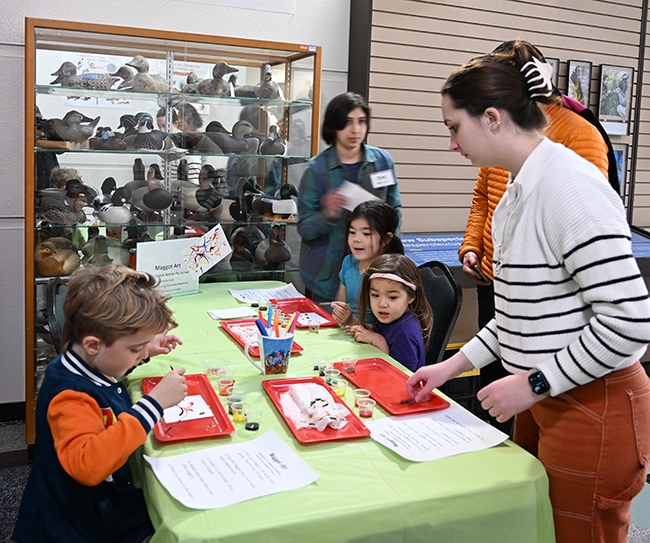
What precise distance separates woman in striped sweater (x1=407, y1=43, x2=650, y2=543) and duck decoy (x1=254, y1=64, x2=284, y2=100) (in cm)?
253

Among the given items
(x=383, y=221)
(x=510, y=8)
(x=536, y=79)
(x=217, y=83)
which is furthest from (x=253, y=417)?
(x=510, y=8)

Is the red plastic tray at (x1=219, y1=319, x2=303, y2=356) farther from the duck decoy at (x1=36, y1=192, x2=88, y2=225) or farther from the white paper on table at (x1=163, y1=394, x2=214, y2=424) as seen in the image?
the duck decoy at (x1=36, y1=192, x2=88, y2=225)

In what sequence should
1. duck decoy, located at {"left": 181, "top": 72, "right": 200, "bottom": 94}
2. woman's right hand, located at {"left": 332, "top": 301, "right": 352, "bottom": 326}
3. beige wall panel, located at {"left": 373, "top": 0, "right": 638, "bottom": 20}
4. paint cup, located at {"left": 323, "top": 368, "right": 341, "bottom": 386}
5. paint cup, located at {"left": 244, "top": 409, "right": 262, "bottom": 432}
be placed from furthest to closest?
beige wall panel, located at {"left": 373, "top": 0, "right": 638, "bottom": 20}, duck decoy, located at {"left": 181, "top": 72, "right": 200, "bottom": 94}, woman's right hand, located at {"left": 332, "top": 301, "right": 352, "bottom": 326}, paint cup, located at {"left": 323, "top": 368, "right": 341, "bottom": 386}, paint cup, located at {"left": 244, "top": 409, "right": 262, "bottom": 432}

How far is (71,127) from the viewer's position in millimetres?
3463

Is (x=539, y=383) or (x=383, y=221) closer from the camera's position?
(x=539, y=383)

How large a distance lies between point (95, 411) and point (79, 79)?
2506 mm

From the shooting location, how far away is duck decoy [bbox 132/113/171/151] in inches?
142

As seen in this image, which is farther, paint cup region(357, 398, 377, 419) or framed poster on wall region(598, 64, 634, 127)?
framed poster on wall region(598, 64, 634, 127)

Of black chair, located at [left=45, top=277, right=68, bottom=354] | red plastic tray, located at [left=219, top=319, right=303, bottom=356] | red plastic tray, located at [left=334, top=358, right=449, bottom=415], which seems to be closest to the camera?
red plastic tray, located at [left=334, top=358, right=449, bottom=415]

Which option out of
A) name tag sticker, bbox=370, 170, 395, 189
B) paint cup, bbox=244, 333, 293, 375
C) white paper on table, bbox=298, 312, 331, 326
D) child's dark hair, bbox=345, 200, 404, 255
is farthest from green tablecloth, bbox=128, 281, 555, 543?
name tag sticker, bbox=370, 170, 395, 189

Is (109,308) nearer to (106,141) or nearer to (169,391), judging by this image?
(169,391)

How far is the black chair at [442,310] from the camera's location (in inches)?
105

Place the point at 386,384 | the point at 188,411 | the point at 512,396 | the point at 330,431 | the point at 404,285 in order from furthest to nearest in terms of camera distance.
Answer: the point at 404,285
the point at 386,384
the point at 188,411
the point at 330,431
the point at 512,396

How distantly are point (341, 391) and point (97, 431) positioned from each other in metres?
0.71
